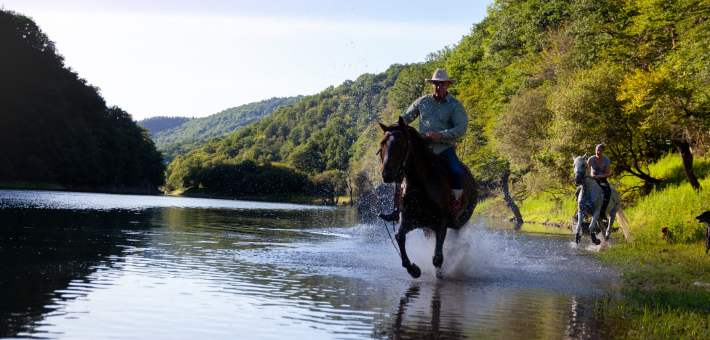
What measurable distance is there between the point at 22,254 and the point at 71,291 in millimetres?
4095

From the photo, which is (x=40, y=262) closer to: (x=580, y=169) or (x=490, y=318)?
(x=490, y=318)

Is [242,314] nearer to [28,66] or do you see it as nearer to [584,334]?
[584,334]

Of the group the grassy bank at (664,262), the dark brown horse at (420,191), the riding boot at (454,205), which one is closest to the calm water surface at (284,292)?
the grassy bank at (664,262)

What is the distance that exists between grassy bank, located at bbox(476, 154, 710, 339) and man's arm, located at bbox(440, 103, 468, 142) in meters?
3.77

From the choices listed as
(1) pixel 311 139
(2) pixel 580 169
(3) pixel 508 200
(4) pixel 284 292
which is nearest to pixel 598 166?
(2) pixel 580 169

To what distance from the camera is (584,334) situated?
5.80 meters

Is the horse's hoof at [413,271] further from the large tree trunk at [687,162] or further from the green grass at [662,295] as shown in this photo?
A: the large tree trunk at [687,162]

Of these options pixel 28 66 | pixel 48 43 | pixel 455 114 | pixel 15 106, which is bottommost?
pixel 455 114

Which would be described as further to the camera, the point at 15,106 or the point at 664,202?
the point at 15,106

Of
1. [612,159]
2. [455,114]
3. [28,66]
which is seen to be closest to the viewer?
[455,114]

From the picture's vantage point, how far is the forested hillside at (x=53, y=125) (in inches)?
3327

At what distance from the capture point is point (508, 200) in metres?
35.9

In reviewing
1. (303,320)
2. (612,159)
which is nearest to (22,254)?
(303,320)

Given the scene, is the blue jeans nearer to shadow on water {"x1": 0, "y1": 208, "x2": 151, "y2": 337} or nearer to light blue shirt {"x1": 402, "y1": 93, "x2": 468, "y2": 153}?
light blue shirt {"x1": 402, "y1": 93, "x2": 468, "y2": 153}
